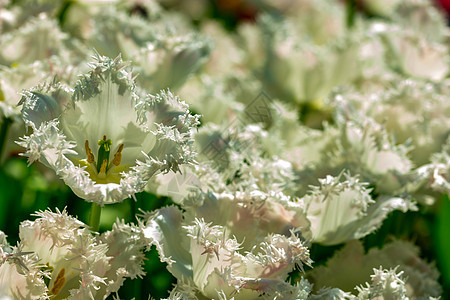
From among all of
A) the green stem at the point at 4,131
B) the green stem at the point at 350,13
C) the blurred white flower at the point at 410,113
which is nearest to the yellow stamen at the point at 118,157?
the green stem at the point at 4,131

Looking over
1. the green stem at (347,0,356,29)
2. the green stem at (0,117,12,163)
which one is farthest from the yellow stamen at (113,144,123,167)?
the green stem at (347,0,356,29)

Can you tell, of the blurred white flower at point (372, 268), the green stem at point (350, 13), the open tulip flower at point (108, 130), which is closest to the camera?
the open tulip flower at point (108, 130)

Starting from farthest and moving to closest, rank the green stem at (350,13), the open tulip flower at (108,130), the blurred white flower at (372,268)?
the green stem at (350,13) → the blurred white flower at (372,268) → the open tulip flower at (108,130)

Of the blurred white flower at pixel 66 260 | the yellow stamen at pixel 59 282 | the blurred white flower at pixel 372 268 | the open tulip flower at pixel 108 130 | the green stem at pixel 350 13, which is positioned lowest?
the blurred white flower at pixel 372 268

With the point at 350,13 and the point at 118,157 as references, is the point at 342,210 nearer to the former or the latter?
the point at 118,157

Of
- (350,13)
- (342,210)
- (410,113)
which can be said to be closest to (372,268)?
(342,210)

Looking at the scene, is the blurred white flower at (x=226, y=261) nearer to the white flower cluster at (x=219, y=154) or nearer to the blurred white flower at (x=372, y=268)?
the white flower cluster at (x=219, y=154)

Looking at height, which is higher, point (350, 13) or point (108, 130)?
point (108, 130)
